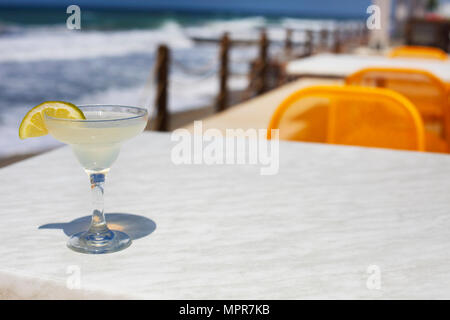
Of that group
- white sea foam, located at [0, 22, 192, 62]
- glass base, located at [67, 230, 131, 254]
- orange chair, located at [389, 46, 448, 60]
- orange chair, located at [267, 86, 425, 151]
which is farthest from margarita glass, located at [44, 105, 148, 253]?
white sea foam, located at [0, 22, 192, 62]

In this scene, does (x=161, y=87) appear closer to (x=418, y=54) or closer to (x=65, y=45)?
(x=418, y=54)

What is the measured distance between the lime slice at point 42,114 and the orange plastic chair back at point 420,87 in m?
1.48

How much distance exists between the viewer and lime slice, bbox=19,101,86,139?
631 mm

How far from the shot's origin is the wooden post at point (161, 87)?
4.38 meters

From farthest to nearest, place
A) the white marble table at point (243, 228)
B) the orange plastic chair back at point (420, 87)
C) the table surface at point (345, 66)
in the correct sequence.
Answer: the table surface at point (345, 66)
the orange plastic chair back at point (420, 87)
the white marble table at point (243, 228)

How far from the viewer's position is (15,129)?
Answer: 6.14 m

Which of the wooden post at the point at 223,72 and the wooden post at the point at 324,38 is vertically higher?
the wooden post at the point at 324,38

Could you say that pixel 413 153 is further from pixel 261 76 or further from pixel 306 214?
pixel 261 76

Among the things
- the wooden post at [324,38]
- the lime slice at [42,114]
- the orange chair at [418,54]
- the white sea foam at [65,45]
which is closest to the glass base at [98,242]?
the lime slice at [42,114]

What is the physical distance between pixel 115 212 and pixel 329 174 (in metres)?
0.42

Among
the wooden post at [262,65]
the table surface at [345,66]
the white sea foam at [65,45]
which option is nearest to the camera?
the table surface at [345,66]

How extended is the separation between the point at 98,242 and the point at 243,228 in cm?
20

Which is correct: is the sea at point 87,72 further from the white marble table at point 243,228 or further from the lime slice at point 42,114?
the lime slice at point 42,114

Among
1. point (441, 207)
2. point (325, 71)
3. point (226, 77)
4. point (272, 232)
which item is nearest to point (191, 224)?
point (272, 232)
